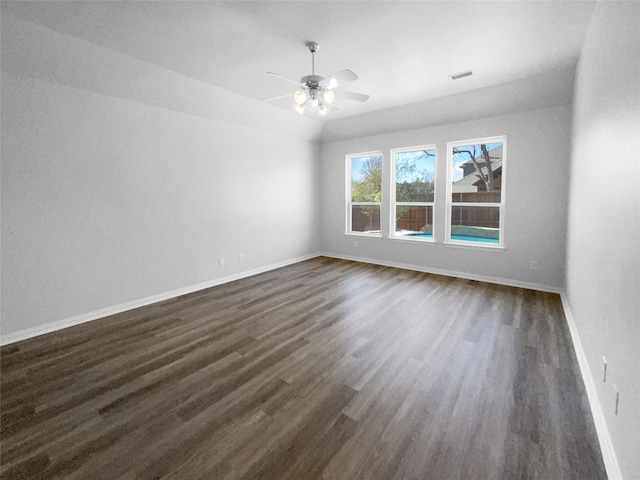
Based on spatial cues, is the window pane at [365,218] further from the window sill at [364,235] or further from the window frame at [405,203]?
the window frame at [405,203]

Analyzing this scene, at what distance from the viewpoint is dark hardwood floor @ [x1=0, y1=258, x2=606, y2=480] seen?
4.95ft

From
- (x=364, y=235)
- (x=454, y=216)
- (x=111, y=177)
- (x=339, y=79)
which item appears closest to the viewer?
(x=339, y=79)

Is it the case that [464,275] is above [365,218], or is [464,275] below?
below

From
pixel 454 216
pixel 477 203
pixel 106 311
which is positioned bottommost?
pixel 106 311

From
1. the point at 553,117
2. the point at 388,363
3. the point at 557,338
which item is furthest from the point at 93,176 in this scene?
the point at 553,117

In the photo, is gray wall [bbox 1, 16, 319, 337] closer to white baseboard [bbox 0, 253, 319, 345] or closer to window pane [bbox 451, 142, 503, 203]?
white baseboard [bbox 0, 253, 319, 345]

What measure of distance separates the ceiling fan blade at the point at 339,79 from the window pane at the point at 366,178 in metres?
3.47

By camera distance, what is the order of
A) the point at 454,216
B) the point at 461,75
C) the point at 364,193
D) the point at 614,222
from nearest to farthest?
the point at 614,222 → the point at 461,75 → the point at 454,216 → the point at 364,193

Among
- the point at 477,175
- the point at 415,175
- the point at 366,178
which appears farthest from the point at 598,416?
the point at 366,178

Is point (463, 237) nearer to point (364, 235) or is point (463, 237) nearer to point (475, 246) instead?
point (475, 246)

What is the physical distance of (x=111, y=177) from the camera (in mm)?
3523

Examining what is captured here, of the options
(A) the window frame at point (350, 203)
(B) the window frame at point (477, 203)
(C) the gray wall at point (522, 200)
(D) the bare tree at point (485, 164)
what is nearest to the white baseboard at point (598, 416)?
(C) the gray wall at point (522, 200)

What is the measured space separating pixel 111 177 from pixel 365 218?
4786 millimetres

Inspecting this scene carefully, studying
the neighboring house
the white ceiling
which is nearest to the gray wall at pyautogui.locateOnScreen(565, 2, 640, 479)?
the white ceiling
